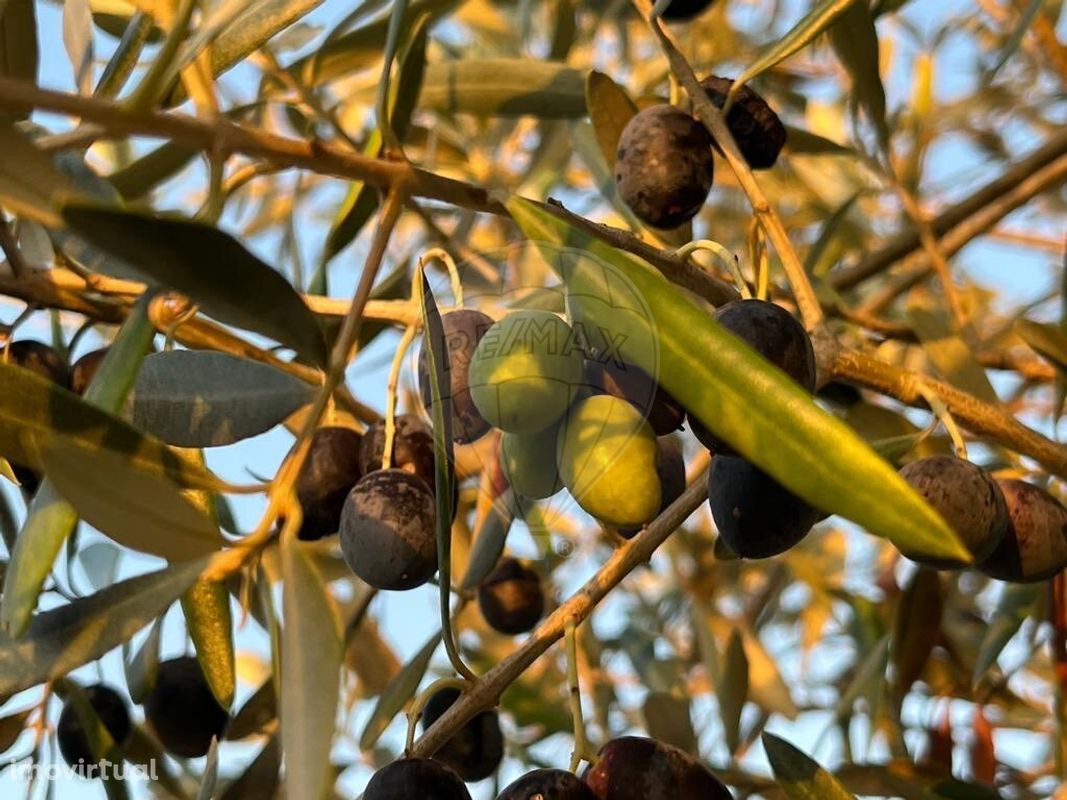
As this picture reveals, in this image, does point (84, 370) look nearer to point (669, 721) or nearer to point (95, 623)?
point (95, 623)

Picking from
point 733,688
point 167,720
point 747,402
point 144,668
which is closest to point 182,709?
point 167,720

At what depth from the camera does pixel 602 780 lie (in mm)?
828

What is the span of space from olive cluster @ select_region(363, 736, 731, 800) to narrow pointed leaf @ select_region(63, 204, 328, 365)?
265 millimetres

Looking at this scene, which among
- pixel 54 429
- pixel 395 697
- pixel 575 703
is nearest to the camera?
pixel 54 429

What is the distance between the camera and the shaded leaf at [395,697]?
117 cm

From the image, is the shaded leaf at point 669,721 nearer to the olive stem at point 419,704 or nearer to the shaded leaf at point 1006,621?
the shaded leaf at point 1006,621

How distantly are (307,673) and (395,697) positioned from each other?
0.53m

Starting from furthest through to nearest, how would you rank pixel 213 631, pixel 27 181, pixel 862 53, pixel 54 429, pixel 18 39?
pixel 862 53, pixel 18 39, pixel 213 631, pixel 54 429, pixel 27 181

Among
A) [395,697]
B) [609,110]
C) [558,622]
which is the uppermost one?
[609,110]

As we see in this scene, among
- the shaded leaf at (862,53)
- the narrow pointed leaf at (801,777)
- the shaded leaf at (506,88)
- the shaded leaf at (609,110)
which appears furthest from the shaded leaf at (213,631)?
the shaded leaf at (862,53)

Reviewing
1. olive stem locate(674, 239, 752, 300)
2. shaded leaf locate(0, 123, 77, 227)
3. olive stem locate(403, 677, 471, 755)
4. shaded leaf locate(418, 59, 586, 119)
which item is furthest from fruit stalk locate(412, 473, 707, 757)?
shaded leaf locate(418, 59, 586, 119)

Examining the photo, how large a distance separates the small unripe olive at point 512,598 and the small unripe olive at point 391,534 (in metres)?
0.50

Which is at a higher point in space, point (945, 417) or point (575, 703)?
point (945, 417)

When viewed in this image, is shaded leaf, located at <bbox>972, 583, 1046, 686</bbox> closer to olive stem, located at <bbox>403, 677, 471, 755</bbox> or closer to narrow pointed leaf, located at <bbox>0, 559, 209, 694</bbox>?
olive stem, located at <bbox>403, 677, 471, 755</bbox>
